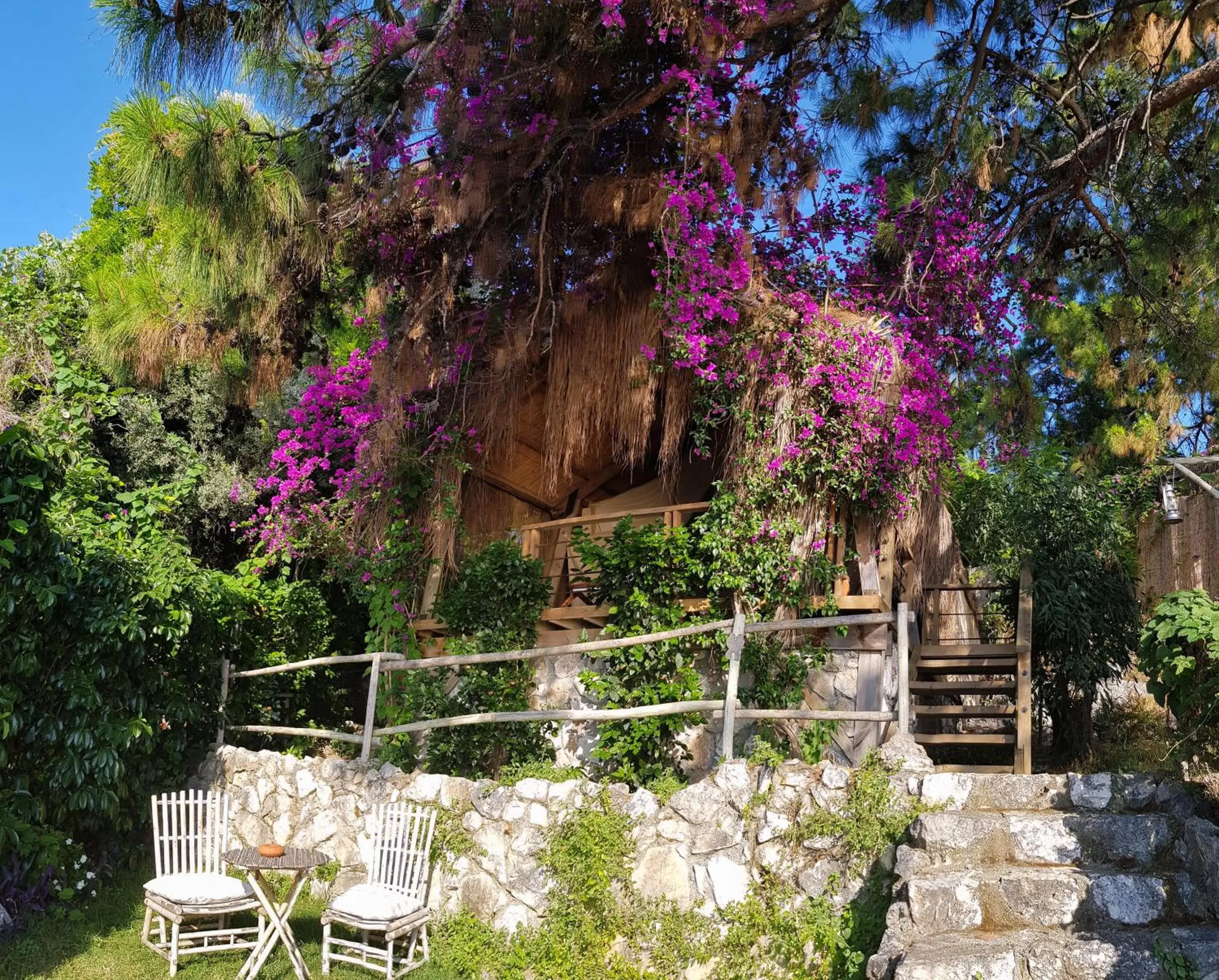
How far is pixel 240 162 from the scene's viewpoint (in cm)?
697

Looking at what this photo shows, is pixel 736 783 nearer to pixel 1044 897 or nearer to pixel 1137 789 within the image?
pixel 1044 897

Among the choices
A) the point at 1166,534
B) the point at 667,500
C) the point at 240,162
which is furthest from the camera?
the point at 1166,534

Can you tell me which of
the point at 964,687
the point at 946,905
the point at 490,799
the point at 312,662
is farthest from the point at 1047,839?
the point at 312,662

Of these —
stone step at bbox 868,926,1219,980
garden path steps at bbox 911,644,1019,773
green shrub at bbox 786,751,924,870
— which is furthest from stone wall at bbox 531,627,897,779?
stone step at bbox 868,926,1219,980

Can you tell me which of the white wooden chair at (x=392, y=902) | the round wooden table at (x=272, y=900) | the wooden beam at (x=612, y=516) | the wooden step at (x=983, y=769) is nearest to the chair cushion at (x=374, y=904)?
the white wooden chair at (x=392, y=902)

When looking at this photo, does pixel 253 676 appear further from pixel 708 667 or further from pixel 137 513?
pixel 708 667

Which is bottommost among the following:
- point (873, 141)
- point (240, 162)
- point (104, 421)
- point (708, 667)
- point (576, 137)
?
point (708, 667)

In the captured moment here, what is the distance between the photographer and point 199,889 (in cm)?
599

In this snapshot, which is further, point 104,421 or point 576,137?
point 104,421

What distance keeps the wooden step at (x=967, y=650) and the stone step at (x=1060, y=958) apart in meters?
4.58

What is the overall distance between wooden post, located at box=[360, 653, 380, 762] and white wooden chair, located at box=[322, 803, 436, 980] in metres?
0.59

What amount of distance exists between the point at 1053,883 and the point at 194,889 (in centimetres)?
435

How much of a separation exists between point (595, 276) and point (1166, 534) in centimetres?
679

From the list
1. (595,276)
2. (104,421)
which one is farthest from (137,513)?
(104,421)
